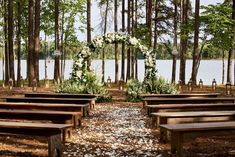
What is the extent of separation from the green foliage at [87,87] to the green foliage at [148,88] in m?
1.15

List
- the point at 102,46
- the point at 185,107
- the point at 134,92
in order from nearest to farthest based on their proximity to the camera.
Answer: the point at 185,107 → the point at 134,92 → the point at 102,46

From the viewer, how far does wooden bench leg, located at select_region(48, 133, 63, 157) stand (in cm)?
715

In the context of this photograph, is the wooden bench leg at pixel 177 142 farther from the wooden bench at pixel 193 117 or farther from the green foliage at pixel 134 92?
the green foliage at pixel 134 92

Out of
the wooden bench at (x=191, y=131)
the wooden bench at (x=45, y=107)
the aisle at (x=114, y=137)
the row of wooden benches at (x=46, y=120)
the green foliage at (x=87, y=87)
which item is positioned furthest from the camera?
the green foliage at (x=87, y=87)

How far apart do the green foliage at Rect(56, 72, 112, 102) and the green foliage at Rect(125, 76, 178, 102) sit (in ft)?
3.76

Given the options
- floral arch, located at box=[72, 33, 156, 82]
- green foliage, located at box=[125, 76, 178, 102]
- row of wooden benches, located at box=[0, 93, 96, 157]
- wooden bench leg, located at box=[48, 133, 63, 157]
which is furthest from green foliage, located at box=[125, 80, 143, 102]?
wooden bench leg, located at box=[48, 133, 63, 157]

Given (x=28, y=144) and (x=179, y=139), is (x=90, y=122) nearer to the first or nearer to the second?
(x=28, y=144)

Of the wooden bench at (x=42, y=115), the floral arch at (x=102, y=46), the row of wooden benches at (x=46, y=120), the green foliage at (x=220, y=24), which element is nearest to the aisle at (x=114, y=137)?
the row of wooden benches at (x=46, y=120)

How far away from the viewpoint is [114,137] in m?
9.79

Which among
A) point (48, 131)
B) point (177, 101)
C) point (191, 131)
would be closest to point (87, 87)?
point (177, 101)

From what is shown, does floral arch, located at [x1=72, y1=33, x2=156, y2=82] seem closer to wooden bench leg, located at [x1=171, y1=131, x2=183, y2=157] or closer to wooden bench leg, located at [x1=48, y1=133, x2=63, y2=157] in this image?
wooden bench leg, located at [x1=48, y1=133, x2=63, y2=157]

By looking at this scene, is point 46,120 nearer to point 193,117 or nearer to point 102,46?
point 193,117

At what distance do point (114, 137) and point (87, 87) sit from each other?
887 cm

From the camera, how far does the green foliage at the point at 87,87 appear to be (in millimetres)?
18125
